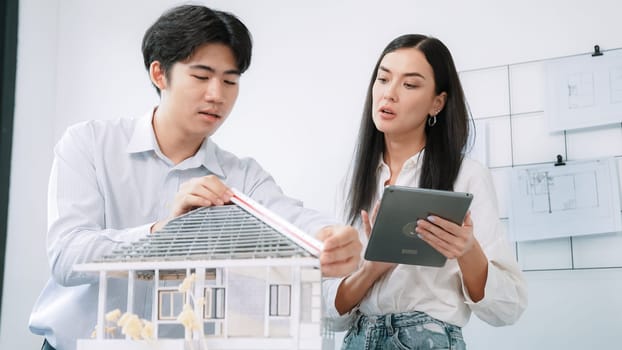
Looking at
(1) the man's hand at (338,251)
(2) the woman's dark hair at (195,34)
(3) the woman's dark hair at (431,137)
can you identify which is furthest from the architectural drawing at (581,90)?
(1) the man's hand at (338,251)

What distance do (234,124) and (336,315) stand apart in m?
1.40

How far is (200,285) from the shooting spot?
1063 mm

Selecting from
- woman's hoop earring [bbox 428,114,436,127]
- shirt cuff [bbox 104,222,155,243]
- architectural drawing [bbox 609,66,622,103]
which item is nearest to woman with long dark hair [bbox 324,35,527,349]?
woman's hoop earring [bbox 428,114,436,127]

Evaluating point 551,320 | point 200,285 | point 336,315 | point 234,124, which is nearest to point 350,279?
point 336,315

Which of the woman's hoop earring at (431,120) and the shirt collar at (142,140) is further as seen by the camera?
the woman's hoop earring at (431,120)

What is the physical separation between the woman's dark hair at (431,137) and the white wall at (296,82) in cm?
62

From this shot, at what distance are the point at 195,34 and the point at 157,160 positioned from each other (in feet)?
0.85

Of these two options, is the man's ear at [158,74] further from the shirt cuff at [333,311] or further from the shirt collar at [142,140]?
the shirt cuff at [333,311]

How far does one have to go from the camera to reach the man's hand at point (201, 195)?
3.99ft

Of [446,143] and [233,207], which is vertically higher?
[446,143]

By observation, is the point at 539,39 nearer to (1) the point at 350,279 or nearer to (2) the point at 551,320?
(2) the point at 551,320

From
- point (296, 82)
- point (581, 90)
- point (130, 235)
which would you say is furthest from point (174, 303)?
point (296, 82)

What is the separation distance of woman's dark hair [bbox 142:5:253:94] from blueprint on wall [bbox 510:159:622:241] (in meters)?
1.05

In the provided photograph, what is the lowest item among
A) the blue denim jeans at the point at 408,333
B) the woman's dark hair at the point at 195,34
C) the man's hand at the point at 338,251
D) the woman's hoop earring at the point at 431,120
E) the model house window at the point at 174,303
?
the blue denim jeans at the point at 408,333
